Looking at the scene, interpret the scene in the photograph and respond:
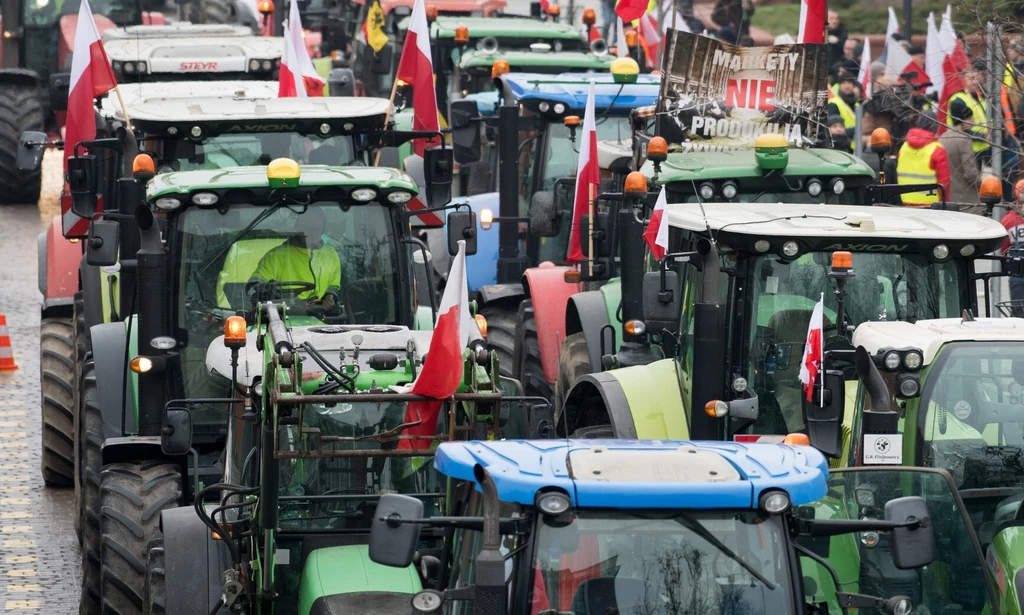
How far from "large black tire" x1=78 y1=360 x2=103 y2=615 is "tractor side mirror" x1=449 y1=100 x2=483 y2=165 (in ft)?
14.6

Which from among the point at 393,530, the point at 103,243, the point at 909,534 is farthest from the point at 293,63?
the point at 909,534

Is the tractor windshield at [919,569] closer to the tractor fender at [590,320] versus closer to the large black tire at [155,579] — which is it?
the large black tire at [155,579]

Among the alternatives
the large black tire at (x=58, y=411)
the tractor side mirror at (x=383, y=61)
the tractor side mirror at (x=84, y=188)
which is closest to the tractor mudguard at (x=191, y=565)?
the tractor side mirror at (x=84, y=188)

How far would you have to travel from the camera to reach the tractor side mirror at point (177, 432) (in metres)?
8.66

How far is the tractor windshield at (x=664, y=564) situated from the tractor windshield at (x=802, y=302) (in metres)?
3.22

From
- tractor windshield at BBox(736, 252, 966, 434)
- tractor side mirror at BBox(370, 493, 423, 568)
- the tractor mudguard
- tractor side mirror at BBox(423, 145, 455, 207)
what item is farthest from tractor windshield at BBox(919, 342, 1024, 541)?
tractor side mirror at BBox(423, 145, 455, 207)

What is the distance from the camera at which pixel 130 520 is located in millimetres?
8914

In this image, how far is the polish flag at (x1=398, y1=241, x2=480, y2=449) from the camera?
7.46m

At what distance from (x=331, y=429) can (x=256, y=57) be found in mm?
10734

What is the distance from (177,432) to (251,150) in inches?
153

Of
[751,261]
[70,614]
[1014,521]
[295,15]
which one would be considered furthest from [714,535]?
[295,15]

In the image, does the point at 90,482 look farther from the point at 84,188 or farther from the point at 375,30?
the point at 375,30

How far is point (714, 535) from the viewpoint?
18.0 feet

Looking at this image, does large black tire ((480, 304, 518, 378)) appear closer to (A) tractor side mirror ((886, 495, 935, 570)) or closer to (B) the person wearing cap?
(B) the person wearing cap
